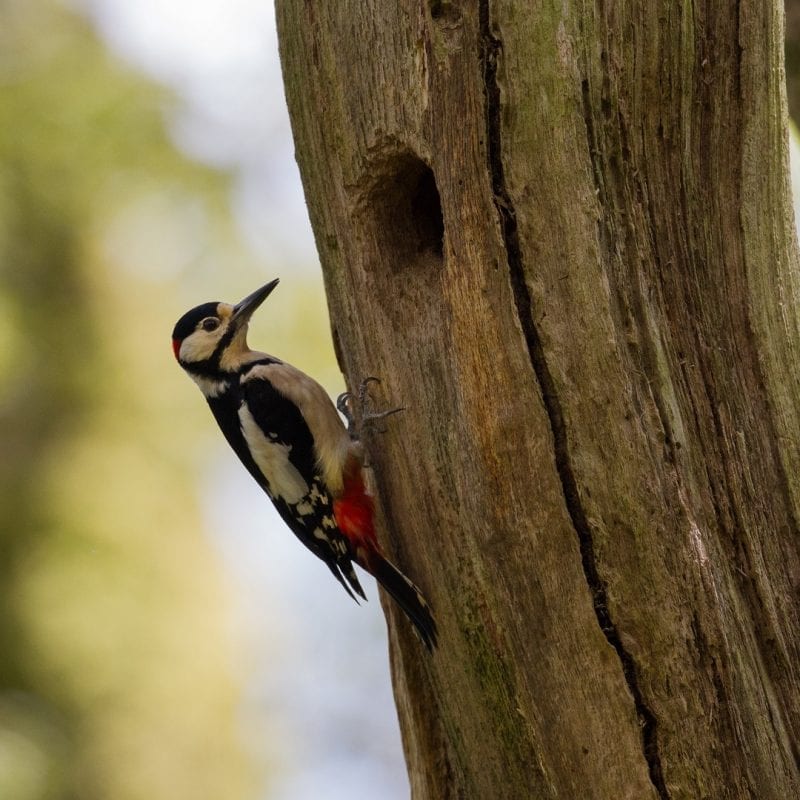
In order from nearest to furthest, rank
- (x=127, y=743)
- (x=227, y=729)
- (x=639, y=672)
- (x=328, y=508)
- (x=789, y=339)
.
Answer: (x=639, y=672), (x=789, y=339), (x=328, y=508), (x=127, y=743), (x=227, y=729)

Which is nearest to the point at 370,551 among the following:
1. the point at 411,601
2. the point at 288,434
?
the point at 411,601

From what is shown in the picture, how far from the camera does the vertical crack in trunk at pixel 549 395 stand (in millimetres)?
2641

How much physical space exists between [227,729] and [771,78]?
6.14 metres

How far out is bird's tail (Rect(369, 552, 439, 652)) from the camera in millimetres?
3104

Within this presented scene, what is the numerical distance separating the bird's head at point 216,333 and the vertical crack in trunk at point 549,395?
192 cm

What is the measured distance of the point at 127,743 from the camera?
7.02 m

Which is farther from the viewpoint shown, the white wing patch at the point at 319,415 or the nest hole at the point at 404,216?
the white wing patch at the point at 319,415

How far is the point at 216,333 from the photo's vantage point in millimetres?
4543

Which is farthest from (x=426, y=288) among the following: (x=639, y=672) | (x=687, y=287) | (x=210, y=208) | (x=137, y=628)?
(x=210, y=208)

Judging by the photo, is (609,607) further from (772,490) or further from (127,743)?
(127,743)

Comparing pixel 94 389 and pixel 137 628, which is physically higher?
pixel 94 389

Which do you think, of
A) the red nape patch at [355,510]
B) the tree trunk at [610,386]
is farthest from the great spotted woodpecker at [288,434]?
the tree trunk at [610,386]

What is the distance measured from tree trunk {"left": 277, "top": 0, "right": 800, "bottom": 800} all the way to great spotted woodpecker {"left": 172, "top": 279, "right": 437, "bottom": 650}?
80 centimetres

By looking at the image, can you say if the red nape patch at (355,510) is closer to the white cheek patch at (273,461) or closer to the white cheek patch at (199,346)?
the white cheek patch at (273,461)
